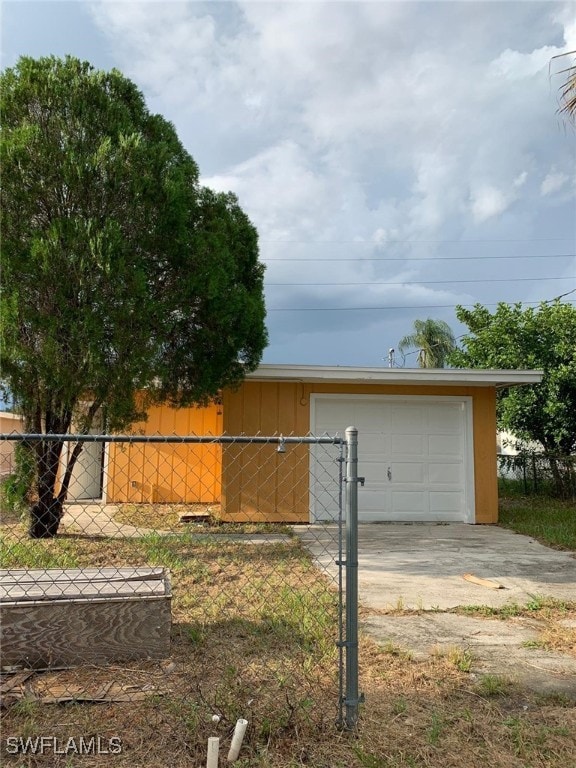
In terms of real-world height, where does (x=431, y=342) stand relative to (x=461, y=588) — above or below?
above

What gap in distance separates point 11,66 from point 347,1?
4.22m

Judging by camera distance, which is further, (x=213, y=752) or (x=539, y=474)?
(x=539, y=474)

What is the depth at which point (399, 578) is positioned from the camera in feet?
18.5

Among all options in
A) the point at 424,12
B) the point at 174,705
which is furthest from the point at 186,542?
the point at 424,12

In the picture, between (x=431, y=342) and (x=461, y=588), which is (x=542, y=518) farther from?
(x=431, y=342)

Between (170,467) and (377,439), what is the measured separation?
5013 mm

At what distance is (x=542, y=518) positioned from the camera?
31.9 feet

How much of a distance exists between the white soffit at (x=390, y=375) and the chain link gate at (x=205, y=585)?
4.34 feet

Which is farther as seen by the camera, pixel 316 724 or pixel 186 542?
pixel 186 542

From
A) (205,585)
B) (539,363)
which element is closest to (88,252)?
(205,585)

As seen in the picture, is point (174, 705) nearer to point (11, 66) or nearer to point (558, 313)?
point (11, 66)

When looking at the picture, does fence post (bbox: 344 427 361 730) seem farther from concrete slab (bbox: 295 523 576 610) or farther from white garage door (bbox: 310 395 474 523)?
white garage door (bbox: 310 395 474 523)

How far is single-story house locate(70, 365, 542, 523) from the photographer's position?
30.2 ft

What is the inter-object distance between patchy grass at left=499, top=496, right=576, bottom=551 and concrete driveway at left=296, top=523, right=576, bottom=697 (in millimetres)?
333
